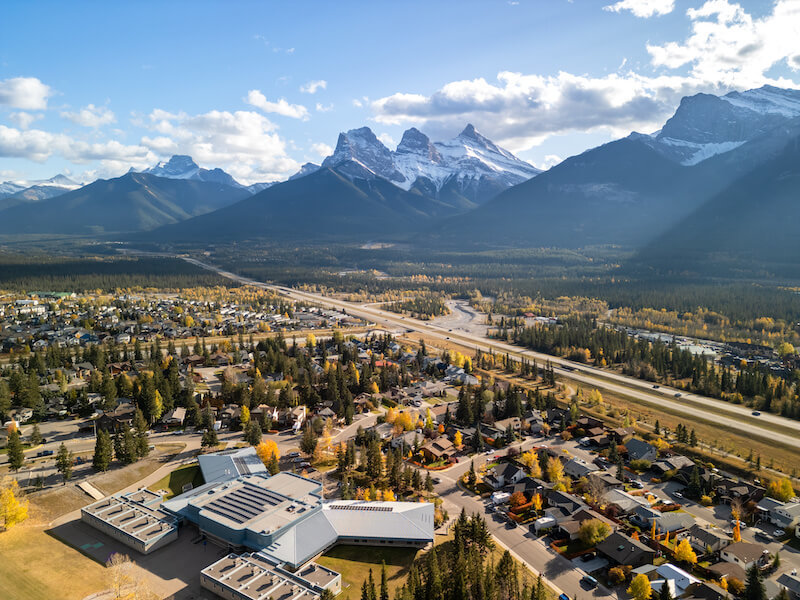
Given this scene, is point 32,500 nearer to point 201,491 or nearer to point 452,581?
point 201,491

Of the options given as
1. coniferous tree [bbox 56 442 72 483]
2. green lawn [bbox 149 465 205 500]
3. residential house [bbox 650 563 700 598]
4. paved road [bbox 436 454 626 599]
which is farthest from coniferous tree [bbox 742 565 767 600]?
coniferous tree [bbox 56 442 72 483]

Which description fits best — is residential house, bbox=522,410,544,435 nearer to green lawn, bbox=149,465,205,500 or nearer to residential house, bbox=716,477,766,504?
residential house, bbox=716,477,766,504

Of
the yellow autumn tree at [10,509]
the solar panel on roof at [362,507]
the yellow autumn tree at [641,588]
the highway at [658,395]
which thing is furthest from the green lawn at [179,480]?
the highway at [658,395]

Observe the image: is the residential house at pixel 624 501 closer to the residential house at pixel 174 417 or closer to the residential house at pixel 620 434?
the residential house at pixel 620 434

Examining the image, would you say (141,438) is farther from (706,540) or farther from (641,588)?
(706,540)

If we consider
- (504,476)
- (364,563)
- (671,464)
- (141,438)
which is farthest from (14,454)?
(671,464)
